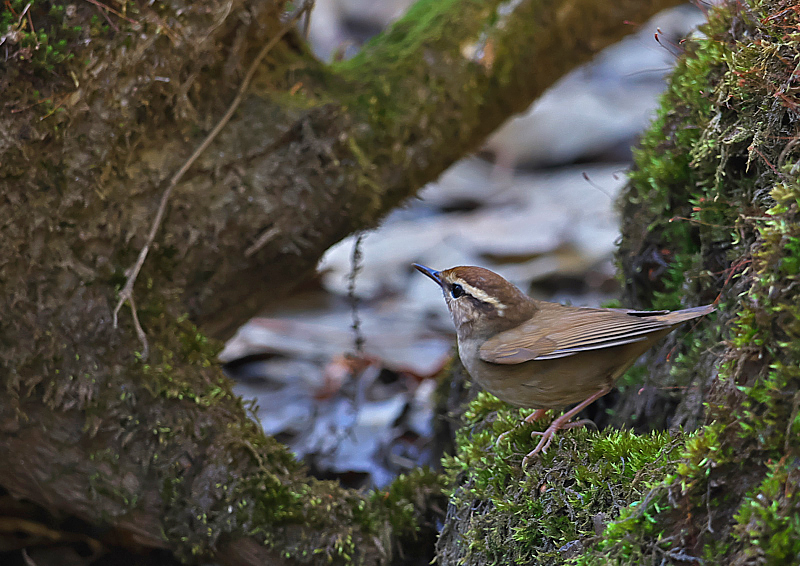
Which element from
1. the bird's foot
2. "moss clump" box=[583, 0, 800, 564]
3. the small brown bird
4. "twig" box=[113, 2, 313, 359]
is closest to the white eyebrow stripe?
the small brown bird

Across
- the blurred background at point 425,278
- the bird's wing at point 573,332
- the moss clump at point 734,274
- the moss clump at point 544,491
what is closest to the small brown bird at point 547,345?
the bird's wing at point 573,332

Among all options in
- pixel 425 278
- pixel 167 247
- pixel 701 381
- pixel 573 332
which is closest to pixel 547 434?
pixel 573 332

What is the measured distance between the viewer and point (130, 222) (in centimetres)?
318

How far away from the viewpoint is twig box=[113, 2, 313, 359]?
9.96 feet

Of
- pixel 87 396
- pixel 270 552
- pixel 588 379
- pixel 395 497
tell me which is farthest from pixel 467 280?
pixel 87 396

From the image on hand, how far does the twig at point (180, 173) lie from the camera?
304cm

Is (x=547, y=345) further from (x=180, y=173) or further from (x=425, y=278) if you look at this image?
(x=425, y=278)

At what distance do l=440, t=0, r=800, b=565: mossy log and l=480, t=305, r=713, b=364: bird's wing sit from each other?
0.28m

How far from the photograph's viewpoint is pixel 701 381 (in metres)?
2.86

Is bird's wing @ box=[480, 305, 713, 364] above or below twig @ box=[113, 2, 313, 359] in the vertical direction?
below

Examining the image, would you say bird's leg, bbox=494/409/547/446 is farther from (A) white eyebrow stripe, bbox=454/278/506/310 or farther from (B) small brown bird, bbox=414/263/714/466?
(A) white eyebrow stripe, bbox=454/278/506/310

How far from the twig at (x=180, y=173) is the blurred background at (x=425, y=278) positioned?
859mm

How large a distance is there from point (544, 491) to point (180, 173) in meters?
2.22

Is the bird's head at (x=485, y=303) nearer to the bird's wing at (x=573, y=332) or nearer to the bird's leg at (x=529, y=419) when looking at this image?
the bird's wing at (x=573, y=332)
